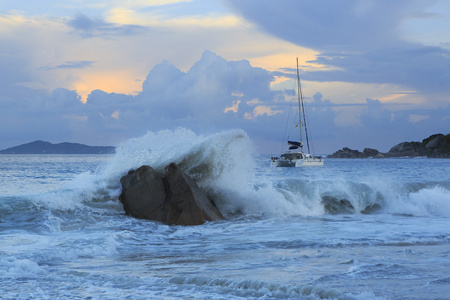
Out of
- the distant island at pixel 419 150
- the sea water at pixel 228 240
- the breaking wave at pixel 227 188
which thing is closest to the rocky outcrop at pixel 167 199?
the sea water at pixel 228 240

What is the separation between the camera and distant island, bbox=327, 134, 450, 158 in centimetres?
13362

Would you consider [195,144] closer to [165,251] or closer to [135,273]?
[165,251]

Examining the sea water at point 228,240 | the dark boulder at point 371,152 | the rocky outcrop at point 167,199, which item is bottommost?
the dark boulder at point 371,152

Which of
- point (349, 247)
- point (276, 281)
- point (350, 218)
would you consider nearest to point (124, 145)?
point (350, 218)

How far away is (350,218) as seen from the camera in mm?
15234

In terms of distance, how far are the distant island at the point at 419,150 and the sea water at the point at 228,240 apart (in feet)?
411

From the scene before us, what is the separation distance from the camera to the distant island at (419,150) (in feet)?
438

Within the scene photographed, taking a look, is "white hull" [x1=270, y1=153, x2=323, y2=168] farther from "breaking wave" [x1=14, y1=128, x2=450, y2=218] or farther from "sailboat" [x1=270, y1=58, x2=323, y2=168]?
"breaking wave" [x1=14, y1=128, x2=450, y2=218]

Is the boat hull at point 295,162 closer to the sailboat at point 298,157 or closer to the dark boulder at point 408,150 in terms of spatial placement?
the sailboat at point 298,157

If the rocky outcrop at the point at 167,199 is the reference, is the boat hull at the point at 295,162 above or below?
below

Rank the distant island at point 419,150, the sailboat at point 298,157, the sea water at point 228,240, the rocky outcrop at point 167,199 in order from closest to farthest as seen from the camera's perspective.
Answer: the sea water at point 228,240
the rocky outcrop at point 167,199
the sailboat at point 298,157
the distant island at point 419,150

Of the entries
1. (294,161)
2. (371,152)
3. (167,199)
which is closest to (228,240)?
(167,199)

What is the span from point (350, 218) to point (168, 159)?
21.5 feet

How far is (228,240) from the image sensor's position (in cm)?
1045
